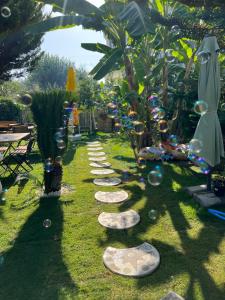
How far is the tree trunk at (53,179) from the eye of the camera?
223 inches

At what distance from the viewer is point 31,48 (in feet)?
64.6

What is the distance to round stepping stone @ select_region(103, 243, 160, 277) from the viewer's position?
3.15 meters

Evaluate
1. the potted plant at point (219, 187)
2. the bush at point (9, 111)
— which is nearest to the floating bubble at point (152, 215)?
the potted plant at point (219, 187)

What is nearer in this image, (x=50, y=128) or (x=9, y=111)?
(x=50, y=128)

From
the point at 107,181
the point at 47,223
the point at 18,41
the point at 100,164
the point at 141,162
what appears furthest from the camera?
the point at 18,41

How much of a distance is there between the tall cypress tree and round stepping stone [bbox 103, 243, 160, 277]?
14650 mm

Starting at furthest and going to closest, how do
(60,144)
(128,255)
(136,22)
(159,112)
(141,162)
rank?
(141,162) < (159,112) < (136,22) < (60,144) < (128,255)

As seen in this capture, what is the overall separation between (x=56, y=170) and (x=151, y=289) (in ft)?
11.5

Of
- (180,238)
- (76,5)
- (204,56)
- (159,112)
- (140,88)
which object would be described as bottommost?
(180,238)

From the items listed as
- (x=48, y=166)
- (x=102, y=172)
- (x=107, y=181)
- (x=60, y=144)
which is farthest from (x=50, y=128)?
(x=102, y=172)

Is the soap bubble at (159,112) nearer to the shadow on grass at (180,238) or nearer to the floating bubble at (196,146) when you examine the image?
the floating bubble at (196,146)

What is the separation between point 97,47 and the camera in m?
9.41

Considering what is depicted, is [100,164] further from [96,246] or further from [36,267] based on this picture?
[36,267]

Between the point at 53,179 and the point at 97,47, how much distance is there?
5.87 meters
